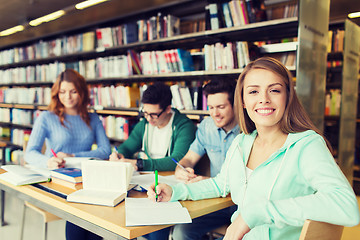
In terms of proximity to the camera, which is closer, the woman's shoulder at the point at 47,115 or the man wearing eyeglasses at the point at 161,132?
the man wearing eyeglasses at the point at 161,132

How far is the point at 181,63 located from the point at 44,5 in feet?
10.2

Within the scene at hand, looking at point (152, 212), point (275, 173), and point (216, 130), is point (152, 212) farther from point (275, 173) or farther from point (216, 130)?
point (216, 130)

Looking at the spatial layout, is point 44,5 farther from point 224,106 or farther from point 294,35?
point 224,106

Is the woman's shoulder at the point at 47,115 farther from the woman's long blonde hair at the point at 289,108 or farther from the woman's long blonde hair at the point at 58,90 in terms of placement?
the woman's long blonde hair at the point at 289,108

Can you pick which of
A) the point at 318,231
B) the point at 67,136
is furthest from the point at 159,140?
the point at 318,231

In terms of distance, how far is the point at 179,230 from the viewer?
165cm

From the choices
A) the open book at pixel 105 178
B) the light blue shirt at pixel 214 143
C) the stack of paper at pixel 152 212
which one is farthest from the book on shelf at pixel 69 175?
the light blue shirt at pixel 214 143

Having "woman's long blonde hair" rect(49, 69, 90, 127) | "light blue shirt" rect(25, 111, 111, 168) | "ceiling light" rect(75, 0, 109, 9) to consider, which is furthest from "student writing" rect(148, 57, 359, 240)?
"ceiling light" rect(75, 0, 109, 9)

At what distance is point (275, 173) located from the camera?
1135mm

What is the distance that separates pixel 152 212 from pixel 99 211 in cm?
21

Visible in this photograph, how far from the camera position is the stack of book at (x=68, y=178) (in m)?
1.55

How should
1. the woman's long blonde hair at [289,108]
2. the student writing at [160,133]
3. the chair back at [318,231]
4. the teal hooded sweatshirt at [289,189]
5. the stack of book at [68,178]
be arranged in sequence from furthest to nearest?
the student writing at [160,133]
the stack of book at [68,178]
the woman's long blonde hair at [289,108]
the teal hooded sweatshirt at [289,189]
the chair back at [318,231]

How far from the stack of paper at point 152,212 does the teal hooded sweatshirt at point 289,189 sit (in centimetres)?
10

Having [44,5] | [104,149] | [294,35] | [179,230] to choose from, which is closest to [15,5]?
[44,5]
